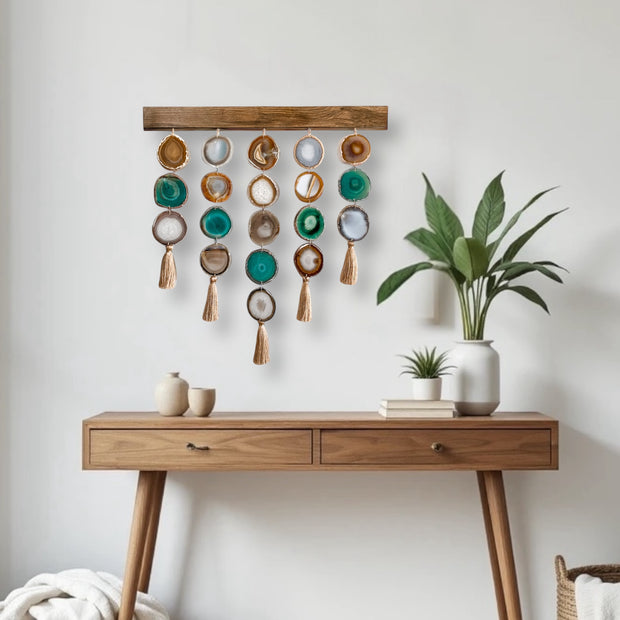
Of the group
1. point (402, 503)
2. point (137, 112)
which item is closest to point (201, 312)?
point (137, 112)

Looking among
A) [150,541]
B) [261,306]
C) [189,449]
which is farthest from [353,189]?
[150,541]

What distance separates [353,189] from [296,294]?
0.37m

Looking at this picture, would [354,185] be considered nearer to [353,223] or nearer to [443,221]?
[353,223]

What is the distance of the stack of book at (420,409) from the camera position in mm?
2287

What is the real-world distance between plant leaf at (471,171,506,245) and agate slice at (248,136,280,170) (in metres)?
0.65

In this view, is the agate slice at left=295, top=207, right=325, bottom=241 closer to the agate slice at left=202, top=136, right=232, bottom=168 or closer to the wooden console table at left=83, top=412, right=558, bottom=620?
the agate slice at left=202, top=136, right=232, bottom=168

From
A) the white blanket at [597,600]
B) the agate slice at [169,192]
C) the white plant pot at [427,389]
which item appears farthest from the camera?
the agate slice at [169,192]

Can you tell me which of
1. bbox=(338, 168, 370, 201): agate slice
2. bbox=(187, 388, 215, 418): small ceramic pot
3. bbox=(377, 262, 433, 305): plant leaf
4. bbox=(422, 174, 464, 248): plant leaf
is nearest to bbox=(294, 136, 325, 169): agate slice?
bbox=(338, 168, 370, 201): agate slice

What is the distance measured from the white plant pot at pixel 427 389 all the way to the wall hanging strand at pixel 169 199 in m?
0.83

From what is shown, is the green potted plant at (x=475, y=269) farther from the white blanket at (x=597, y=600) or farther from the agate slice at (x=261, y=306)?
the white blanket at (x=597, y=600)

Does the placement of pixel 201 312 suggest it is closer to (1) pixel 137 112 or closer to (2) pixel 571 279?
(1) pixel 137 112

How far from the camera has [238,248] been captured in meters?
2.62

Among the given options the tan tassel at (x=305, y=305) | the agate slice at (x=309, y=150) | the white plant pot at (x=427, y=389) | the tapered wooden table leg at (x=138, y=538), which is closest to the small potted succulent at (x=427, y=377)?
the white plant pot at (x=427, y=389)

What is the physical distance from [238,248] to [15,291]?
0.71 m
